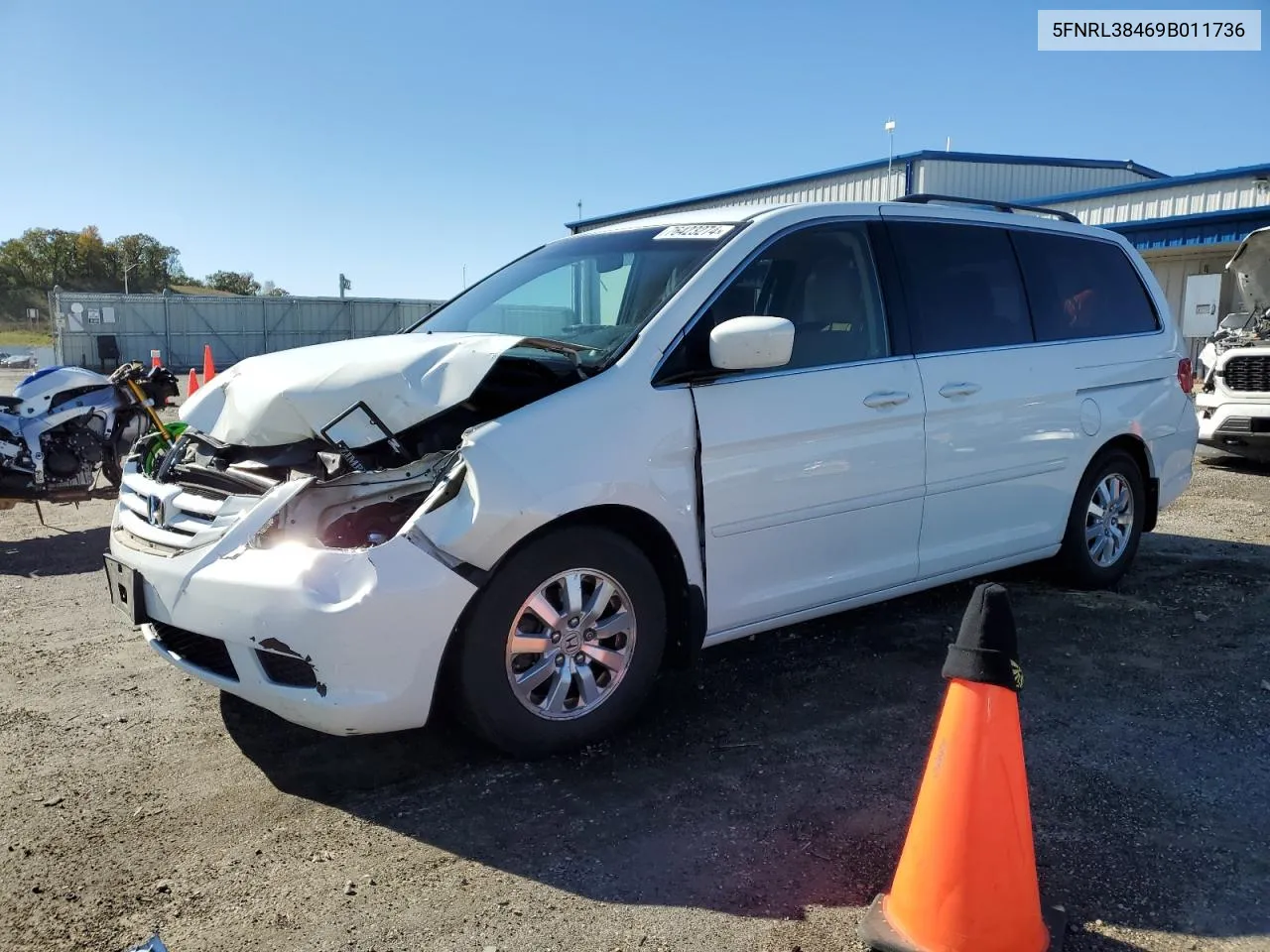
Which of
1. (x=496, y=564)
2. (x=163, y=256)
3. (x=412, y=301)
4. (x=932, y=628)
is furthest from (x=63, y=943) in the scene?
(x=163, y=256)

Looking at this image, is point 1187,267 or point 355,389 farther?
point 1187,267

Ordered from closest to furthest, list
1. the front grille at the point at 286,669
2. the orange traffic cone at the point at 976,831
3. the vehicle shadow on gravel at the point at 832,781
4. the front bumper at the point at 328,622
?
1. the orange traffic cone at the point at 976,831
2. the vehicle shadow on gravel at the point at 832,781
3. the front bumper at the point at 328,622
4. the front grille at the point at 286,669

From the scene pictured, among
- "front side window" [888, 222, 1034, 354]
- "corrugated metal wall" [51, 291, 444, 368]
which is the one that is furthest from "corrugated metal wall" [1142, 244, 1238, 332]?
"corrugated metal wall" [51, 291, 444, 368]

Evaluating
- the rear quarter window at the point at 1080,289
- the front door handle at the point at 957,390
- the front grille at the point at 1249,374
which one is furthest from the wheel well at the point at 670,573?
the front grille at the point at 1249,374

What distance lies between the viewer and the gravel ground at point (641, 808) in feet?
8.14

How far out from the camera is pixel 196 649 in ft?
10.9

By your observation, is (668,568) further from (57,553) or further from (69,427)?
(69,427)

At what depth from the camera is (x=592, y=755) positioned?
3361 mm

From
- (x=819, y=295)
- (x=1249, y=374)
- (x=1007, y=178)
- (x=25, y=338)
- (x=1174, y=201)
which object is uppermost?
(x=1007, y=178)

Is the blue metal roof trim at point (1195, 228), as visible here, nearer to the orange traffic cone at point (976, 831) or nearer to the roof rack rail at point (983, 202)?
the roof rack rail at point (983, 202)

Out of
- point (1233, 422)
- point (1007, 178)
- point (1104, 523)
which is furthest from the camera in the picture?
point (1007, 178)

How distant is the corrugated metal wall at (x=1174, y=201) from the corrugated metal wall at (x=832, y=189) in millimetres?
3297

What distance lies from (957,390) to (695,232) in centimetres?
132

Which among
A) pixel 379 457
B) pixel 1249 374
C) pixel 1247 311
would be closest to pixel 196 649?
pixel 379 457
